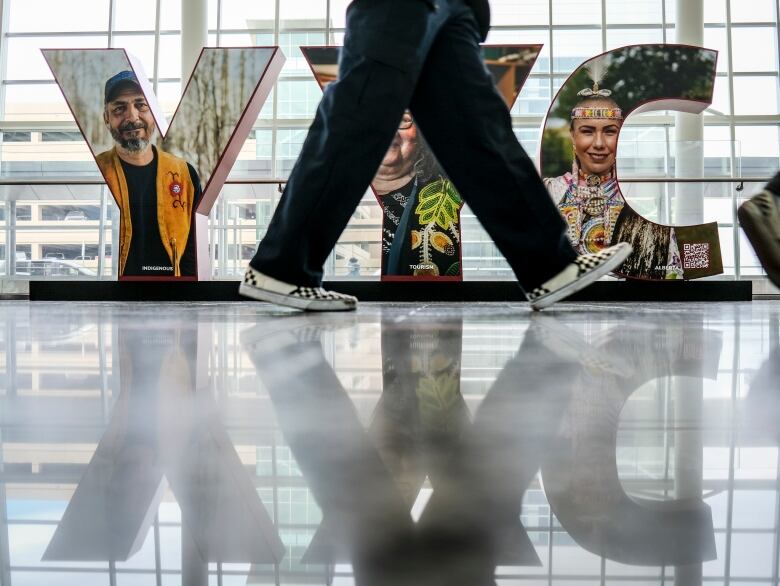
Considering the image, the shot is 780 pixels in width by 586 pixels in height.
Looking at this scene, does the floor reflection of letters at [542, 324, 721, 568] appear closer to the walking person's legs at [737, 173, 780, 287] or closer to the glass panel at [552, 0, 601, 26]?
the walking person's legs at [737, 173, 780, 287]

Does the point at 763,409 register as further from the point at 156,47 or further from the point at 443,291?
the point at 156,47

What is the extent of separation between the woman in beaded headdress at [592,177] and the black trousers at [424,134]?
1859 mm

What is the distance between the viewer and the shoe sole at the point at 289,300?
1.97 m

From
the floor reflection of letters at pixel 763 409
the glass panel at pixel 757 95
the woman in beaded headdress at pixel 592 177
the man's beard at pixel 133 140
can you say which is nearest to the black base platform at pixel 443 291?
the woman in beaded headdress at pixel 592 177

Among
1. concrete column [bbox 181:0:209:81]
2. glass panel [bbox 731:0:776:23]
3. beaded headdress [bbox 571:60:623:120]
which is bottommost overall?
beaded headdress [bbox 571:60:623:120]

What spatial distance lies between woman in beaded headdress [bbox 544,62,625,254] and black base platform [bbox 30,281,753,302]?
27 cm

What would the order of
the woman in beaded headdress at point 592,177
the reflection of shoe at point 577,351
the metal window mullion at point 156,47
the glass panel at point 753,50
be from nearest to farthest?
the reflection of shoe at point 577,351
the woman in beaded headdress at point 592,177
the glass panel at point 753,50
the metal window mullion at point 156,47

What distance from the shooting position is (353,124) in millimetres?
1814

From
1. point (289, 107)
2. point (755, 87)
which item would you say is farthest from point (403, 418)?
point (755, 87)

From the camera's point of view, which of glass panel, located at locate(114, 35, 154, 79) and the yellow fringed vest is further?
glass panel, located at locate(114, 35, 154, 79)

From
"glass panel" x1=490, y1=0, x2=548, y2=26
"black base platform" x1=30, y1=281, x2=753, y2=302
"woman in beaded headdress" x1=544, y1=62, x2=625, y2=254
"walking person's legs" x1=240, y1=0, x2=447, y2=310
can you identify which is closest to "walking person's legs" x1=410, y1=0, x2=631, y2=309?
"walking person's legs" x1=240, y1=0, x2=447, y2=310

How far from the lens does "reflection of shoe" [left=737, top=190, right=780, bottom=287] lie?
2.01 m

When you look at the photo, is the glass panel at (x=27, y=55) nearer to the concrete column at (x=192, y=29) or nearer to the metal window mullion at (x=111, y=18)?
the metal window mullion at (x=111, y=18)

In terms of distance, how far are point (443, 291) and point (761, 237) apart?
1.75 metres
